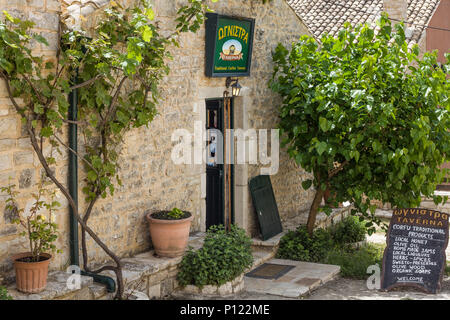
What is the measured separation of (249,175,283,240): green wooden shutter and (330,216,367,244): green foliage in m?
1.14

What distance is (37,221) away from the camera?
5.21 metres

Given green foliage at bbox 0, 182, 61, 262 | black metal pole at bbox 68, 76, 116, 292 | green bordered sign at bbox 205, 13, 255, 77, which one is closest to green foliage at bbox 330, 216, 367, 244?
green bordered sign at bbox 205, 13, 255, 77

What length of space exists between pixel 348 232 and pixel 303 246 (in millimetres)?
1529

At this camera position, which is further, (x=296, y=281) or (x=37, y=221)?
(x=296, y=281)

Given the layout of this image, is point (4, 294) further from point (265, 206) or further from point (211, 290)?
point (265, 206)

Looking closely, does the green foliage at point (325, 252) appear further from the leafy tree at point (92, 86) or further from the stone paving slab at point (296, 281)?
the leafy tree at point (92, 86)

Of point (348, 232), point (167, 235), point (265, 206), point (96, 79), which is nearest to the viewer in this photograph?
point (96, 79)

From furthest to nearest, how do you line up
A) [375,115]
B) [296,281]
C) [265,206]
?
[265,206], [296,281], [375,115]

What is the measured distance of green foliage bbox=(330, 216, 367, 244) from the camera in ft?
32.1

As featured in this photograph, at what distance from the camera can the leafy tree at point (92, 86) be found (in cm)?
491

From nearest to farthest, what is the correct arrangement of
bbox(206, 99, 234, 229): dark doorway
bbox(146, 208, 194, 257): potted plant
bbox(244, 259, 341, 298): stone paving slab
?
bbox(146, 208, 194, 257): potted plant → bbox(244, 259, 341, 298): stone paving slab → bbox(206, 99, 234, 229): dark doorway

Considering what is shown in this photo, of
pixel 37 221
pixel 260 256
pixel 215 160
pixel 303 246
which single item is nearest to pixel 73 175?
pixel 37 221

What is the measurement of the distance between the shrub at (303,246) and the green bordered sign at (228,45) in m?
2.46

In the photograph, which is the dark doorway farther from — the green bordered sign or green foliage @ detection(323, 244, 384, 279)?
green foliage @ detection(323, 244, 384, 279)
